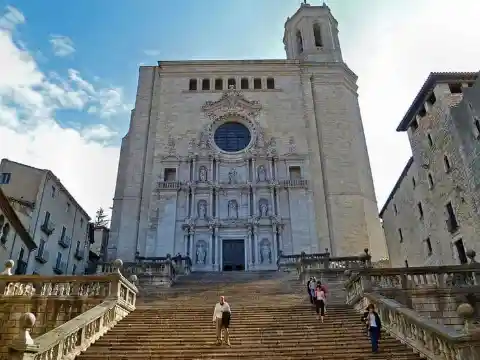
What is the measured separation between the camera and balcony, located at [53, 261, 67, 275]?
28.4m

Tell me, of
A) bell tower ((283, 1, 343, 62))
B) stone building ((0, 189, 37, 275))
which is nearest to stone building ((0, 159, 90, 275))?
stone building ((0, 189, 37, 275))

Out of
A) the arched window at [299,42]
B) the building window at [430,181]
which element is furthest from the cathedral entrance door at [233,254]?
the arched window at [299,42]

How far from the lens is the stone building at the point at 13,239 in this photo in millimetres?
20877

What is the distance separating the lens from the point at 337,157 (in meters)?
33.4

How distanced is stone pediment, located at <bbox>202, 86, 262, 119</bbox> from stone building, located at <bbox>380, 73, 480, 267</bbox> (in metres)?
12.9

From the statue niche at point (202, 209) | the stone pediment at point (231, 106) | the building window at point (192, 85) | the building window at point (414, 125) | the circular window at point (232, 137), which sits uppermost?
the building window at point (192, 85)

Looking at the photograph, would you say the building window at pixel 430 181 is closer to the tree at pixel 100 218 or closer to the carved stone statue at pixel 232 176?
the carved stone statue at pixel 232 176

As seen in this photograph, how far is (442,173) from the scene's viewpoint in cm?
2223

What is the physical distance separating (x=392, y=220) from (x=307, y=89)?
45.9ft

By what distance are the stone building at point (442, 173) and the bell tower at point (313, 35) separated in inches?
627

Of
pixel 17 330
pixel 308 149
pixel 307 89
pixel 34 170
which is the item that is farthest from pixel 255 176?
pixel 17 330

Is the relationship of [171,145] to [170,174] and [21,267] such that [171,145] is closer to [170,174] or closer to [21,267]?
[170,174]

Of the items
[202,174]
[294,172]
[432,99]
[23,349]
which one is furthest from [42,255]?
[432,99]

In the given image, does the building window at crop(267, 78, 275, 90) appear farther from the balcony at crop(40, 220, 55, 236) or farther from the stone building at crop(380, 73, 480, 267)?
the balcony at crop(40, 220, 55, 236)
